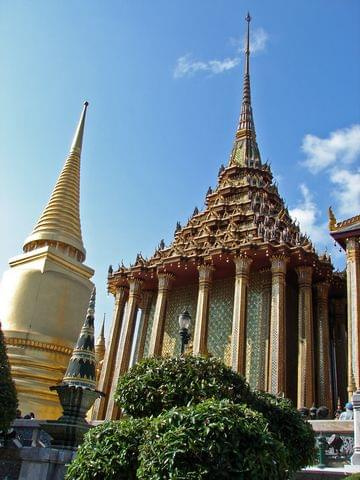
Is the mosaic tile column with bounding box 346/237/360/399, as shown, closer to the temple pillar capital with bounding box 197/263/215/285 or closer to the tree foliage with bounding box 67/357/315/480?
the temple pillar capital with bounding box 197/263/215/285

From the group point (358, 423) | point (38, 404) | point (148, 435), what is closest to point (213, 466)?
point (148, 435)

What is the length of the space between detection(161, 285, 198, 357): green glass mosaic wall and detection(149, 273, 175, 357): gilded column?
1417 mm

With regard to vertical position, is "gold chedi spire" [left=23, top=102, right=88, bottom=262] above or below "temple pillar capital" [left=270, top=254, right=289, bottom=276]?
above

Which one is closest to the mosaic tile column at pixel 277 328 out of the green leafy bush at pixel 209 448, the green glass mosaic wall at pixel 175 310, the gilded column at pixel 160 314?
the green glass mosaic wall at pixel 175 310

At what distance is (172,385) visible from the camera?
888 centimetres

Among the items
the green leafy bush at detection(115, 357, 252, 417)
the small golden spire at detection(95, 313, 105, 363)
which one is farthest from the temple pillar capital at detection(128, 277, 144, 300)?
the green leafy bush at detection(115, 357, 252, 417)

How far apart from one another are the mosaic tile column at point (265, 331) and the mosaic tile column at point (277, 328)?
1078 mm

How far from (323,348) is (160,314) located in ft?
24.4

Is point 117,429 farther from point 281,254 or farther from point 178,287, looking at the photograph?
point 178,287

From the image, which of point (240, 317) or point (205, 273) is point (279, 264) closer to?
point (240, 317)

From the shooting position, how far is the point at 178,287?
1098 inches

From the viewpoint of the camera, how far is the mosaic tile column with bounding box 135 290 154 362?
26.8 metres

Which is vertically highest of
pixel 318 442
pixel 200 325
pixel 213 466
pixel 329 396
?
pixel 200 325

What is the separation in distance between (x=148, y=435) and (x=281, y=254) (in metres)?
17.2
